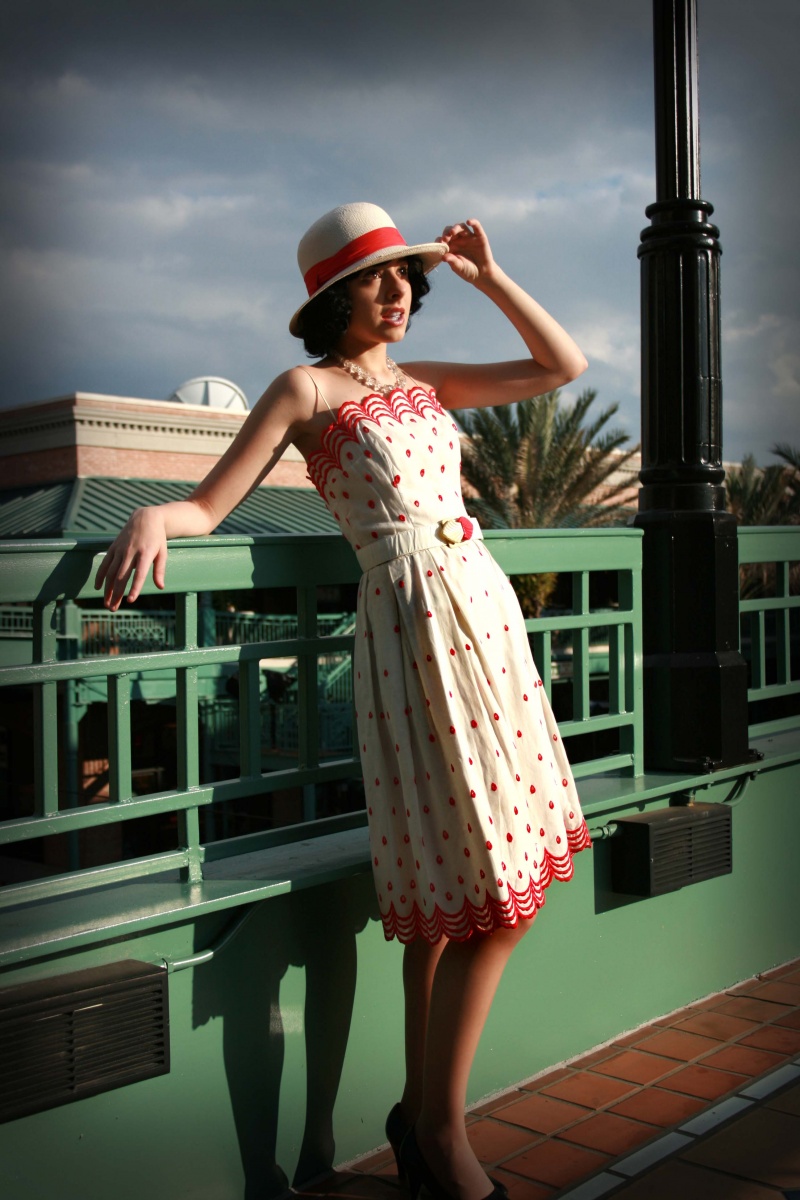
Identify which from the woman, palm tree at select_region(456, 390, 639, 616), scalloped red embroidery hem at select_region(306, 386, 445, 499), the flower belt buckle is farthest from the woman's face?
palm tree at select_region(456, 390, 639, 616)

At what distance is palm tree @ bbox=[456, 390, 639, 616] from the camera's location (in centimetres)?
2066

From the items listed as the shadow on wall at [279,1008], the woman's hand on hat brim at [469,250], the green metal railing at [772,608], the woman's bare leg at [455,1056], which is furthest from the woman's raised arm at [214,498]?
the green metal railing at [772,608]

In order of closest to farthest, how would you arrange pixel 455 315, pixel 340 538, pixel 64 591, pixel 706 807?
pixel 64 591 → pixel 340 538 → pixel 706 807 → pixel 455 315

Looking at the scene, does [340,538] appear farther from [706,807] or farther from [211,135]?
[211,135]

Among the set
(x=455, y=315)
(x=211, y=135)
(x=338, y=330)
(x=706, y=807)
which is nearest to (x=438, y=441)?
(x=338, y=330)

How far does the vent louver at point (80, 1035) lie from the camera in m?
1.90

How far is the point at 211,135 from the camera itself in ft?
197

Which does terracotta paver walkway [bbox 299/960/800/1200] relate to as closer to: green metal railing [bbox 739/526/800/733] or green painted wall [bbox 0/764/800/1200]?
green painted wall [bbox 0/764/800/1200]

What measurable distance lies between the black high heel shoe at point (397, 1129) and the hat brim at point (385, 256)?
1.64m

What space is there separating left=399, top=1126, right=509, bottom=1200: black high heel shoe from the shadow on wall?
0.25m

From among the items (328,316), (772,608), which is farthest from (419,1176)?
(772,608)

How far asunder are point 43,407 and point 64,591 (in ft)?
93.6

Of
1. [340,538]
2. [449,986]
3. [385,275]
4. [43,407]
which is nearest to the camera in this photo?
[449,986]

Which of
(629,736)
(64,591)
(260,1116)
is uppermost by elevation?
(64,591)
